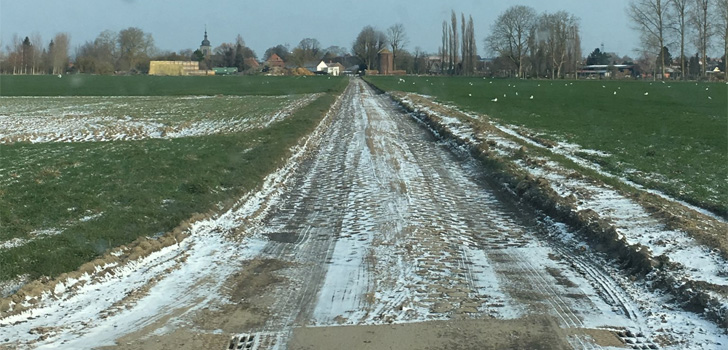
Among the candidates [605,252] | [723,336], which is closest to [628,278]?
[605,252]

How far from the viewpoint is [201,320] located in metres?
6.14

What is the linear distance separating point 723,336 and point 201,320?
464 cm

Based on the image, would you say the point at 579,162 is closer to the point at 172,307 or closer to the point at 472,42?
the point at 172,307

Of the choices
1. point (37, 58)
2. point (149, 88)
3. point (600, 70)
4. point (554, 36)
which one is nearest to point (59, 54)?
point (37, 58)

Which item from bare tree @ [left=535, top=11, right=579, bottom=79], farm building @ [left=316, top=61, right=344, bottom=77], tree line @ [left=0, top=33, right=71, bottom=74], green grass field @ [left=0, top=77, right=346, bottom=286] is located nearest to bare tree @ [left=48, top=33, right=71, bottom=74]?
tree line @ [left=0, top=33, right=71, bottom=74]

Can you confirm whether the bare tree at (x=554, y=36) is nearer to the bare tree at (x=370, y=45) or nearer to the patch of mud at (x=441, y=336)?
the bare tree at (x=370, y=45)

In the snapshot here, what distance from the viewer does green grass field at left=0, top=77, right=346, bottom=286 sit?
8242 mm

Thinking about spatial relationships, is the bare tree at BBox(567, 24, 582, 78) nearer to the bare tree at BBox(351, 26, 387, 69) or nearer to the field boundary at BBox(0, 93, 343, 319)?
the bare tree at BBox(351, 26, 387, 69)

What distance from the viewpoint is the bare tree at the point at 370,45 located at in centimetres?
16162

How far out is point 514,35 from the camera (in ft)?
376

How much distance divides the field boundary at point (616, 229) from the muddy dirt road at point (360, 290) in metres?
0.30

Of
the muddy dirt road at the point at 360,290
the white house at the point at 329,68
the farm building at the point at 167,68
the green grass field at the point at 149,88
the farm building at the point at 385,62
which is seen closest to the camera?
the muddy dirt road at the point at 360,290

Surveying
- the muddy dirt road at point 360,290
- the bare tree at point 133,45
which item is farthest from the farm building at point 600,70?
the muddy dirt road at point 360,290

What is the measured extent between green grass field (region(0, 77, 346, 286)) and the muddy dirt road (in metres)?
0.80
